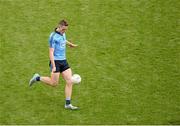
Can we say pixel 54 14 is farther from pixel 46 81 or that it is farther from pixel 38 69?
pixel 46 81

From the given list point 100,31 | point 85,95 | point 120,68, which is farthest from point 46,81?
point 100,31

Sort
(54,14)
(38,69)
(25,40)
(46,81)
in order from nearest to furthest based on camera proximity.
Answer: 1. (46,81)
2. (38,69)
3. (25,40)
4. (54,14)

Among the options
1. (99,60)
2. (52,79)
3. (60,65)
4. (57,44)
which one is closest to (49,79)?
(52,79)

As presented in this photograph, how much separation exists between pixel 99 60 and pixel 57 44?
2.71m

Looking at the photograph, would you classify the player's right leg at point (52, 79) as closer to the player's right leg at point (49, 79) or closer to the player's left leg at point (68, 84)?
the player's right leg at point (49, 79)

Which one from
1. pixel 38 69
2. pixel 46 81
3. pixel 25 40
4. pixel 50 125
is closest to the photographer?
pixel 50 125

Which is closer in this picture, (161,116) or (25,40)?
(161,116)

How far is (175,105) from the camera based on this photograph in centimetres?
1301

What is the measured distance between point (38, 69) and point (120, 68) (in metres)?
2.28

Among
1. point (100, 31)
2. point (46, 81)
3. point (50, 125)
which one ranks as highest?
point (100, 31)

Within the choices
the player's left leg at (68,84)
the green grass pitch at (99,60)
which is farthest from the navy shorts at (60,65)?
the green grass pitch at (99,60)

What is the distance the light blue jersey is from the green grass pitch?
4.34 feet

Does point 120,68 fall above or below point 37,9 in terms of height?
below

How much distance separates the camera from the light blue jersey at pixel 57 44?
12250 mm
